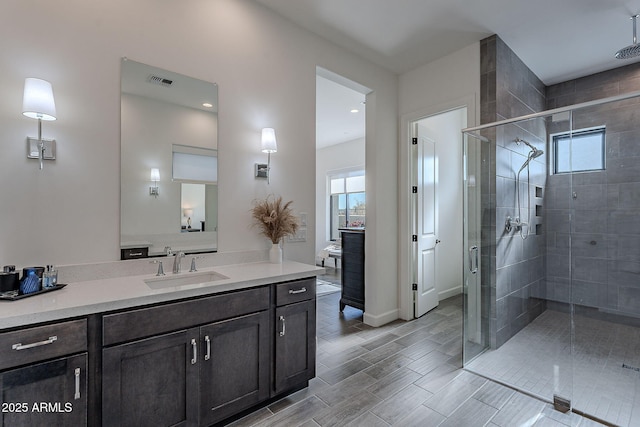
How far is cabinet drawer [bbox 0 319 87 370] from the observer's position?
3.82 feet

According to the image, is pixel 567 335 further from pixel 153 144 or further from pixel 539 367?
pixel 153 144

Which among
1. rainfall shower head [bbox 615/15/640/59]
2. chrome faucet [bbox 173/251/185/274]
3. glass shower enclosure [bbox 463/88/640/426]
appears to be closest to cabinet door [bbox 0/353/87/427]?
chrome faucet [bbox 173/251/185/274]

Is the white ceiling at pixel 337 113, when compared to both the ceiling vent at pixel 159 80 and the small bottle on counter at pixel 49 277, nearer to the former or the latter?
the ceiling vent at pixel 159 80

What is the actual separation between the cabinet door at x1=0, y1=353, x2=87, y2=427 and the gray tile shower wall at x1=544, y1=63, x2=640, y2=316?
138 inches

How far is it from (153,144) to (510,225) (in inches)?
129

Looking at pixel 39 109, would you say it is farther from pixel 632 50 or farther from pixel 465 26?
pixel 632 50

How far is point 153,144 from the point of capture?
81.4 inches

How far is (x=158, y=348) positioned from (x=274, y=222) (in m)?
1.21

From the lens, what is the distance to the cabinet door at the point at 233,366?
5.55 feet

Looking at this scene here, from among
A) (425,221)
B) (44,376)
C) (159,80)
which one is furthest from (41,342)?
(425,221)

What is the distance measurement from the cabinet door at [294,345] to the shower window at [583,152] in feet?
8.57

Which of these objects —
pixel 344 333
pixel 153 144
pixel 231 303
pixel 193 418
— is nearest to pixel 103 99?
pixel 153 144

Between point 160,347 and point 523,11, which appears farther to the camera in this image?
point 523,11

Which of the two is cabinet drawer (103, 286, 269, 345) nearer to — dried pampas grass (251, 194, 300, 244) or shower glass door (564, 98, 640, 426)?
dried pampas grass (251, 194, 300, 244)
